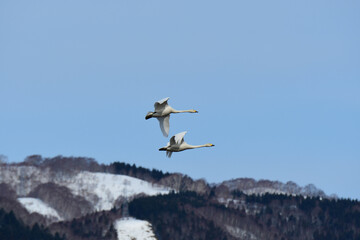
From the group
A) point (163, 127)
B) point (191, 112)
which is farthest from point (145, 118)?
point (191, 112)

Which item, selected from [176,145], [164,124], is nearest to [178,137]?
[176,145]

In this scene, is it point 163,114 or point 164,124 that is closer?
point 164,124

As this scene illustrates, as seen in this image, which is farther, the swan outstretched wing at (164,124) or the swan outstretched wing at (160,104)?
the swan outstretched wing at (160,104)

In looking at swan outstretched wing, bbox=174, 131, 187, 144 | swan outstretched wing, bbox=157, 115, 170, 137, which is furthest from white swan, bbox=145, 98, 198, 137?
swan outstretched wing, bbox=174, 131, 187, 144

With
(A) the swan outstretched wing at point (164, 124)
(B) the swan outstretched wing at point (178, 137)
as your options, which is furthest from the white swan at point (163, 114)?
(B) the swan outstretched wing at point (178, 137)

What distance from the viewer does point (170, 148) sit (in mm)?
96438

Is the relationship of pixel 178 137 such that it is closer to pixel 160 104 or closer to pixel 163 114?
pixel 163 114

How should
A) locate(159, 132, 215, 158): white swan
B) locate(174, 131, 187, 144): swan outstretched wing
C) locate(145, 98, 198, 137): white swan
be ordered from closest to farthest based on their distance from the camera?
locate(174, 131, 187, 144): swan outstretched wing → locate(159, 132, 215, 158): white swan → locate(145, 98, 198, 137): white swan

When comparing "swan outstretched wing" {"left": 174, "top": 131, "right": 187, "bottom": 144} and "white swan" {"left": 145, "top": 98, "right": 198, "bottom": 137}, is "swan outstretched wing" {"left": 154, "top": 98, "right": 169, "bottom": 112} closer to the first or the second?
"white swan" {"left": 145, "top": 98, "right": 198, "bottom": 137}

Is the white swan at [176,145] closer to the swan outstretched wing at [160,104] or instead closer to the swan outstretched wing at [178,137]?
the swan outstretched wing at [178,137]

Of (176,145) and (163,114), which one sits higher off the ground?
(163,114)

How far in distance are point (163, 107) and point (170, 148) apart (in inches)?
164

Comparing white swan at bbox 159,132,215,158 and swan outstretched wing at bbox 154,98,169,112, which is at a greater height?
swan outstretched wing at bbox 154,98,169,112

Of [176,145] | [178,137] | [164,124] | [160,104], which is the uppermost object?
[160,104]
